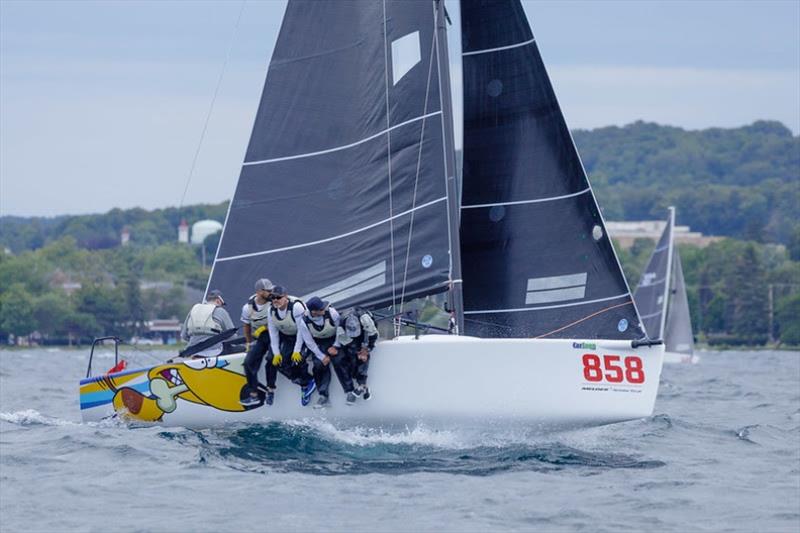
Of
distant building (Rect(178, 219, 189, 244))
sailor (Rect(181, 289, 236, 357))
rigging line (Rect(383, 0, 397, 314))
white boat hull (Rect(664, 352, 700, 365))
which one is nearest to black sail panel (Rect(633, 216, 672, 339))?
white boat hull (Rect(664, 352, 700, 365))

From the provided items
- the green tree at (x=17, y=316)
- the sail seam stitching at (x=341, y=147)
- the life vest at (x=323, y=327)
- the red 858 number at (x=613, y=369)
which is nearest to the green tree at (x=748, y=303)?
the green tree at (x=17, y=316)

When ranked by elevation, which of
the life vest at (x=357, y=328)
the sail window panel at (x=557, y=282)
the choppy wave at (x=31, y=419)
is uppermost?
the sail window panel at (x=557, y=282)

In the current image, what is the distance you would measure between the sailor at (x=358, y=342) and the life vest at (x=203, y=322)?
1.76 meters

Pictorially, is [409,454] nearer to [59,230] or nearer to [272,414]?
[272,414]

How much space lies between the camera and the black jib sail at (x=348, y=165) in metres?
15.7

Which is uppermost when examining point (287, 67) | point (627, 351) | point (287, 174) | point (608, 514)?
point (287, 67)

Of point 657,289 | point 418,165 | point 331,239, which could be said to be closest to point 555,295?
point 418,165

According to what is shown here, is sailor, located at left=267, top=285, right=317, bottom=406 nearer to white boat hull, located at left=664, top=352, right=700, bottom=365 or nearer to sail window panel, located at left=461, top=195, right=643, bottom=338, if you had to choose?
sail window panel, located at left=461, top=195, right=643, bottom=338

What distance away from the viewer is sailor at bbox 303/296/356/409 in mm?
14734

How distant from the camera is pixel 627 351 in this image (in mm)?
14836

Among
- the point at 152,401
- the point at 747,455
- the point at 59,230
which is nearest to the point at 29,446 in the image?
the point at 152,401

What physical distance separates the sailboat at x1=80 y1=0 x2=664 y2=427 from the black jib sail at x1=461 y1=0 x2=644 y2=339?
1cm

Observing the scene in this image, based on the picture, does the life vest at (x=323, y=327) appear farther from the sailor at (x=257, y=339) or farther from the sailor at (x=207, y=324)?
the sailor at (x=207, y=324)

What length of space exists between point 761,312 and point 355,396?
8062cm
